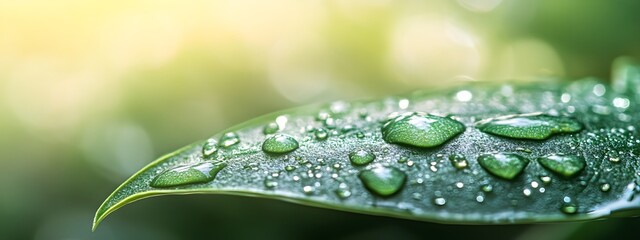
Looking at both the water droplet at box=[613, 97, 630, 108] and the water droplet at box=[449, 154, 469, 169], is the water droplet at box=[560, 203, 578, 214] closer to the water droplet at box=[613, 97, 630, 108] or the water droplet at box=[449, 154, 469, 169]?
the water droplet at box=[449, 154, 469, 169]

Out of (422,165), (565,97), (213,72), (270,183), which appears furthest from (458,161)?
(213,72)

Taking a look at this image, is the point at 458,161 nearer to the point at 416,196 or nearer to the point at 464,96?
the point at 416,196

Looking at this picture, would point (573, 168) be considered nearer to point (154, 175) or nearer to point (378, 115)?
point (378, 115)

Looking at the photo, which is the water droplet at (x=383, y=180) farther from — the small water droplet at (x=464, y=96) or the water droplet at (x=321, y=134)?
the small water droplet at (x=464, y=96)

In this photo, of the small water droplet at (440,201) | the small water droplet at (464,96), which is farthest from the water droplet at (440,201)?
the small water droplet at (464,96)

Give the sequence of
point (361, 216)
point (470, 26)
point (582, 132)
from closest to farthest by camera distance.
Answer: point (582, 132)
point (361, 216)
point (470, 26)

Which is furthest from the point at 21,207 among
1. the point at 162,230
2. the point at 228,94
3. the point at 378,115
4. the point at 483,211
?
the point at 483,211
